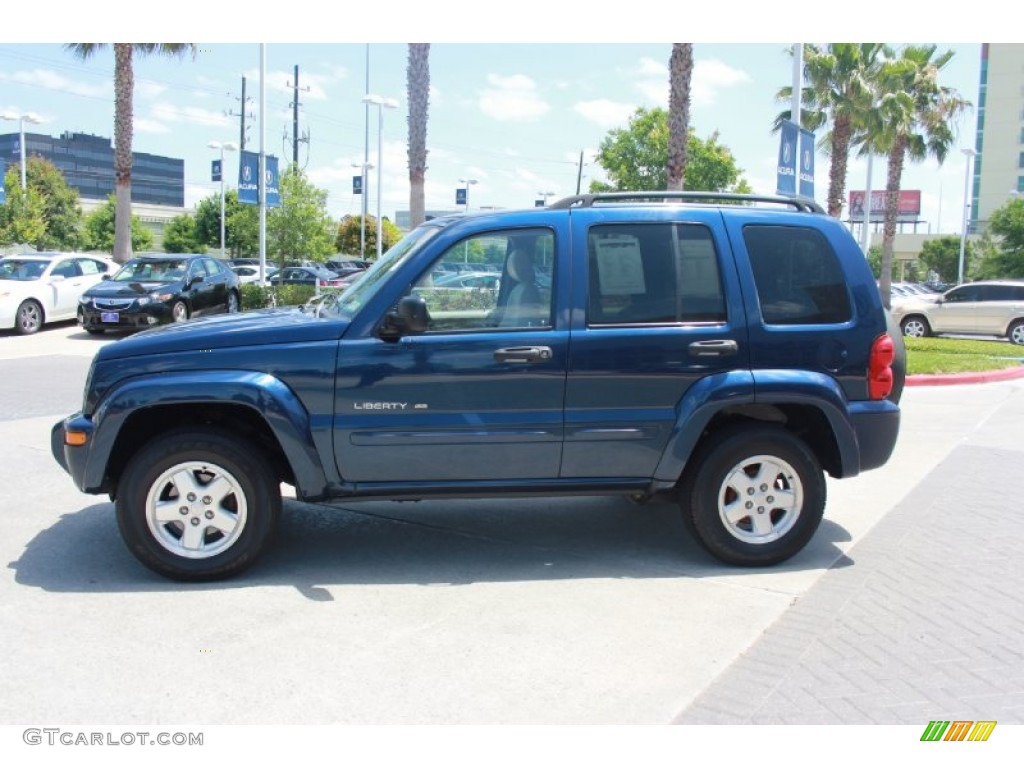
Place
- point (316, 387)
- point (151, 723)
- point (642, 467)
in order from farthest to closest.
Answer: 1. point (642, 467)
2. point (316, 387)
3. point (151, 723)

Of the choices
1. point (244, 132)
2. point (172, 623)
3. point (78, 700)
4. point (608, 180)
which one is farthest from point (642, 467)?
point (244, 132)

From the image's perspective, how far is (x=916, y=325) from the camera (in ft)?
79.5

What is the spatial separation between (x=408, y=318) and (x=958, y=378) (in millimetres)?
12174

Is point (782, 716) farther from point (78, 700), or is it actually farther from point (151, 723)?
point (78, 700)

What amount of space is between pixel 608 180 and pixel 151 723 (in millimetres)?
45778

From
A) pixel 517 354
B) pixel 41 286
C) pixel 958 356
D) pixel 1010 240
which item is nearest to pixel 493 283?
pixel 517 354

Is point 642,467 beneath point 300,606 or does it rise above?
above

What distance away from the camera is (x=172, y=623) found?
4301 millimetres

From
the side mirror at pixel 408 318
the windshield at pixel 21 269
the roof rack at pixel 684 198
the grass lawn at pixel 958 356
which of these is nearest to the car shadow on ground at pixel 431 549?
the side mirror at pixel 408 318

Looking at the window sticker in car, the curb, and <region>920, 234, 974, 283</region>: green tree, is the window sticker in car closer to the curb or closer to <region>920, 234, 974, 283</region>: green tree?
the curb

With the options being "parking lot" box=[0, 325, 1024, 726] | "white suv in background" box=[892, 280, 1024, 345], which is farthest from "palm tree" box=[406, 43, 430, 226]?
"parking lot" box=[0, 325, 1024, 726]

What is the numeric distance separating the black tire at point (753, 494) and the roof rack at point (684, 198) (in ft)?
4.37

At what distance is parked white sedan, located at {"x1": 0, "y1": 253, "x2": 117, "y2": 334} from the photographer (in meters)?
17.8

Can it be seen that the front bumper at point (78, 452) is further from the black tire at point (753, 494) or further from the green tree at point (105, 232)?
the green tree at point (105, 232)
